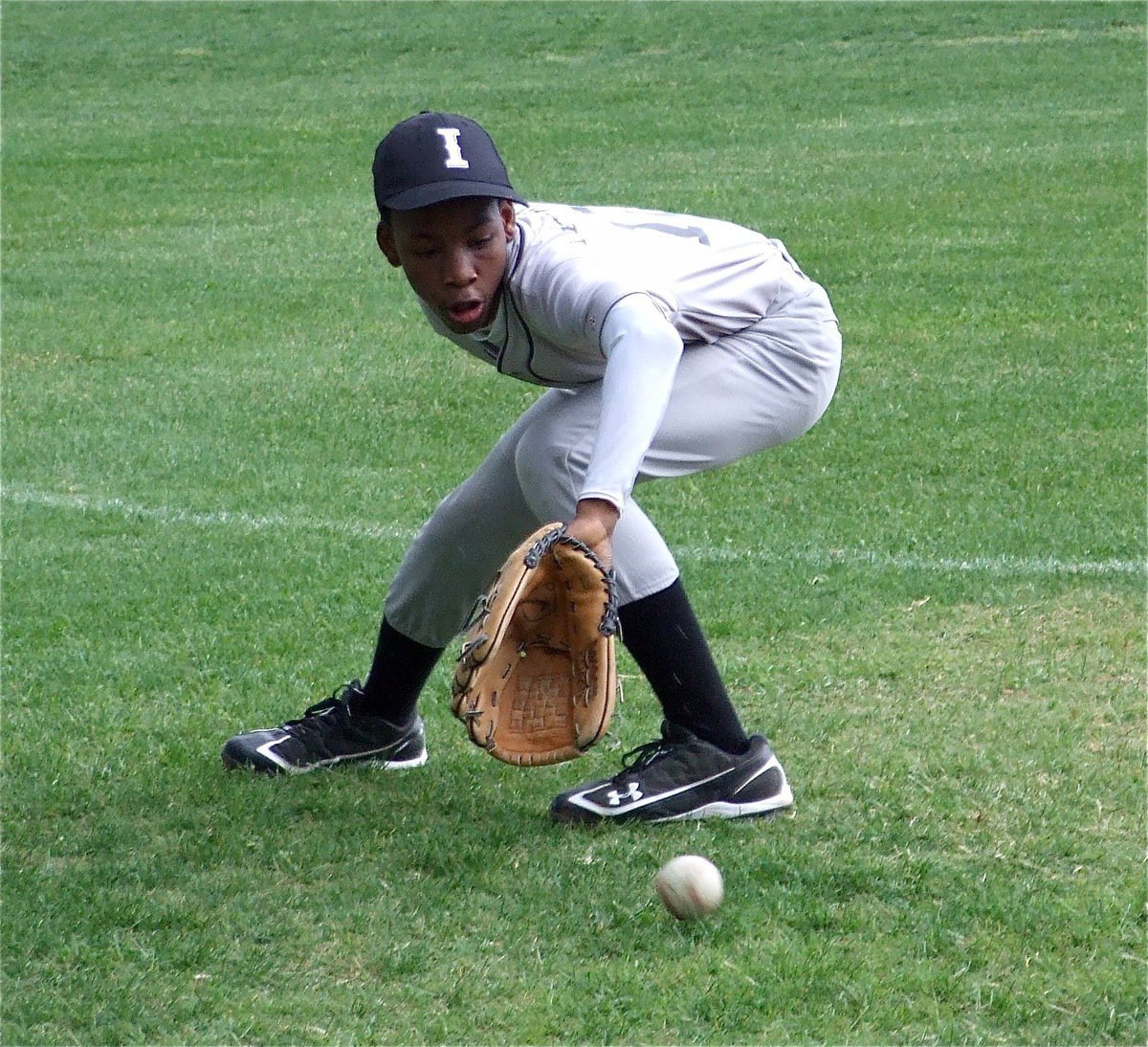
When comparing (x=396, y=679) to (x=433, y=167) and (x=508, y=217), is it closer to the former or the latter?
(x=508, y=217)

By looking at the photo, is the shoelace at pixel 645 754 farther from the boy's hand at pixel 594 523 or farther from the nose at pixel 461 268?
the nose at pixel 461 268

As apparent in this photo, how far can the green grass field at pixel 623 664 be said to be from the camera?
10.8 feet

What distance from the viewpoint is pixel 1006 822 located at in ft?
12.9

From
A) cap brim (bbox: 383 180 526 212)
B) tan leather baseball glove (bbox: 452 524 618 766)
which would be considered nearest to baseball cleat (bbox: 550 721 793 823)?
tan leather baseball glove (bbox: 452 524 618 766)

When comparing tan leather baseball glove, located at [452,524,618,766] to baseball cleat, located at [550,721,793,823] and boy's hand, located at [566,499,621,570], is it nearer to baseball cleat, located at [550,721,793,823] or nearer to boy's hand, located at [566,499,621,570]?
boy's hand, located at [566,499,621,570]

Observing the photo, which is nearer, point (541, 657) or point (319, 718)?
point (541, 657)

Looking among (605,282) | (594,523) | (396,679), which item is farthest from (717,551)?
(594,523)

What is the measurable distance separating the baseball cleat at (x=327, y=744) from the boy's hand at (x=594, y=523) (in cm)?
119

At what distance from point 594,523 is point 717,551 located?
111 inches

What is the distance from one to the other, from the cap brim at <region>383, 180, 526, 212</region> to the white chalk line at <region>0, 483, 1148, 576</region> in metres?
2.69

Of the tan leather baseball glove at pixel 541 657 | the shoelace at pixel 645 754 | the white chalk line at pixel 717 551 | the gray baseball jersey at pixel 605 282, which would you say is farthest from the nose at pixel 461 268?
the white chalk line at pixel 717 551

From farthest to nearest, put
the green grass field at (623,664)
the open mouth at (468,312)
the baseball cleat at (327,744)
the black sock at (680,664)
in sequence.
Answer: the baseball cleat at (327,744) < the black sock at (680,664) < the open mouth at (468,312) < the green grass field at (623,664)

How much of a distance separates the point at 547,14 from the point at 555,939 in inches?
922

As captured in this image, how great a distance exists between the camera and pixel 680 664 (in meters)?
3.99
